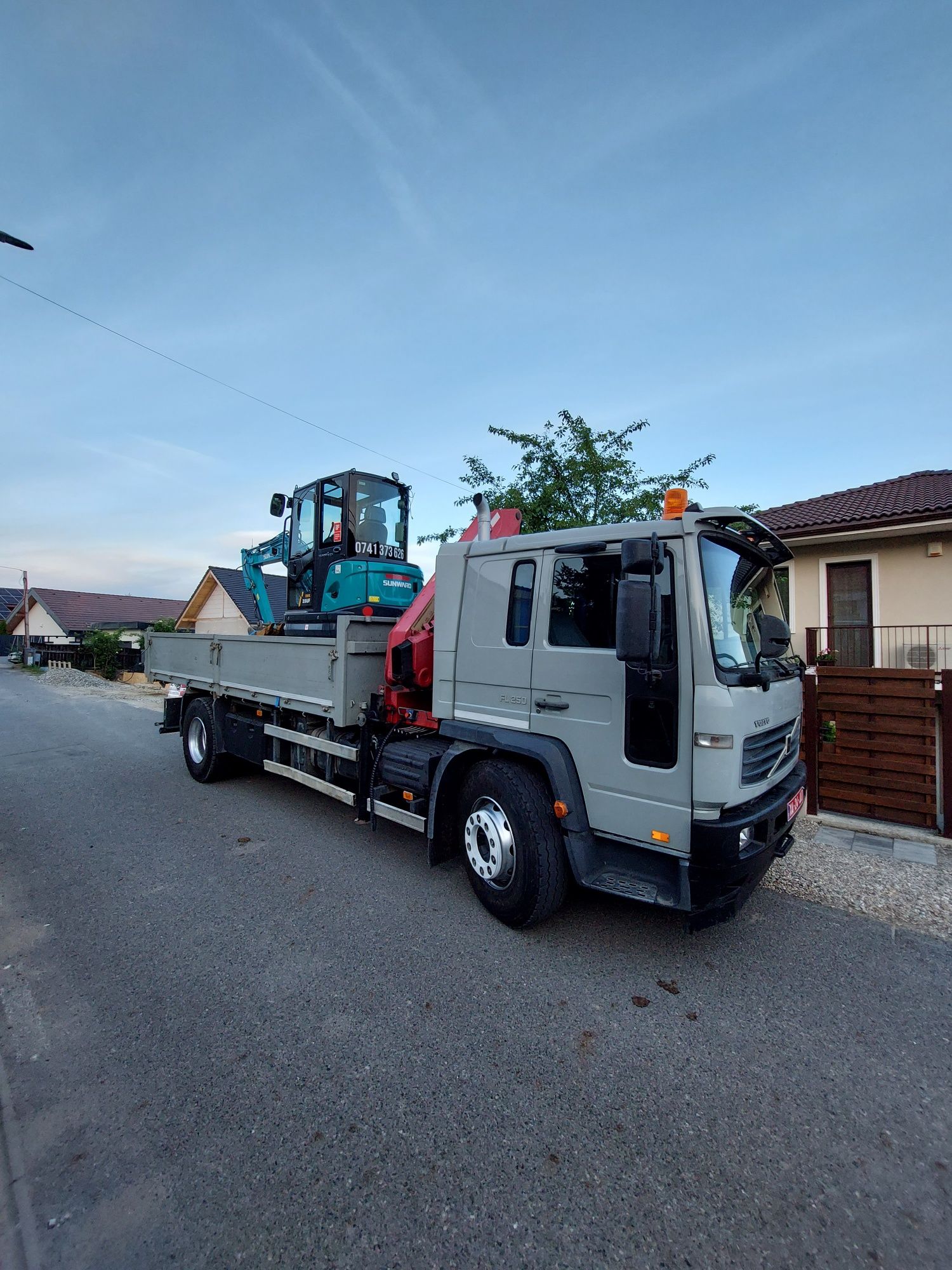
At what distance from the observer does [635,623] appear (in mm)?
2721

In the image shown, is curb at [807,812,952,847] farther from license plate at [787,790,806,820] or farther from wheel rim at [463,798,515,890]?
wheel rim at [463,798,515,890]

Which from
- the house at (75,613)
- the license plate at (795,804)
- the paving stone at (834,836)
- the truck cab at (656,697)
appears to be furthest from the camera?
the house at (75,613)

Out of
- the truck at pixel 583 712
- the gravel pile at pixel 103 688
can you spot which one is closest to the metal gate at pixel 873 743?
the truck at pixel 583 712

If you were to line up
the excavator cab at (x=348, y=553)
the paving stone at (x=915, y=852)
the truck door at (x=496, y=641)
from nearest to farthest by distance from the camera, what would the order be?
1. the truck door at (x=496, y=641)
2. the paving stone at (x=915, y=852)
3. the excavator cab at (x=348, y=553)

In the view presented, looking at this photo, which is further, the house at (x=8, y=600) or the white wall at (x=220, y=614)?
the house at (x=8, y=600)

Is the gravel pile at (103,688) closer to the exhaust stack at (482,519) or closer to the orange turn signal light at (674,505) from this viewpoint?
the exhaust stack at (482,519)

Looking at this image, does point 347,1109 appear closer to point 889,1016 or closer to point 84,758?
point 889,1016

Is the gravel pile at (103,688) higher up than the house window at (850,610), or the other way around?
the house window at (850,610)

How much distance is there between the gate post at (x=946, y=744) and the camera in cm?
516

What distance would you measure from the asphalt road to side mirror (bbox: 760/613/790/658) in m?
1.74

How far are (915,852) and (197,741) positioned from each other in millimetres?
7599

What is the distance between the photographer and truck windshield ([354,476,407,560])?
637cm

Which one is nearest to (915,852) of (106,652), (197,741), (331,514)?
(331,514)

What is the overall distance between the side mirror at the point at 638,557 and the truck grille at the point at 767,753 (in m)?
0.99
